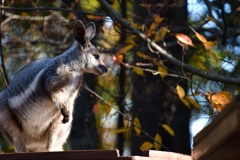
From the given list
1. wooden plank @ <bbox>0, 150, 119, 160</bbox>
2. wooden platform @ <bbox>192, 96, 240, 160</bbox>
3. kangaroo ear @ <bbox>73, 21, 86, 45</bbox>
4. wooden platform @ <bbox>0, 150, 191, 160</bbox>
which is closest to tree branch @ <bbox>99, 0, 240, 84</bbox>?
kangaroo ear @ <bbox>73, 21, 86, 45</bbox>

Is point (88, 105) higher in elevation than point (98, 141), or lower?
higher

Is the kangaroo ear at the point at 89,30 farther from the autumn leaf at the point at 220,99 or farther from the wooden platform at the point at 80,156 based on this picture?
the wooden platform at the point at 80,156

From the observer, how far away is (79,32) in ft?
16.4

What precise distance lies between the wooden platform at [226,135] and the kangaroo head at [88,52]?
3622mm

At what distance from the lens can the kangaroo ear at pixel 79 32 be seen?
4.87 meters

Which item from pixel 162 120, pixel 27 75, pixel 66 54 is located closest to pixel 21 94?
pixel 27 75

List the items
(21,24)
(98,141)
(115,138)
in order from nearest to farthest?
(21,24)
(98,141)
(115,138)

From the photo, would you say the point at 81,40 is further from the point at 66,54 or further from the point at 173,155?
the point at 173,155

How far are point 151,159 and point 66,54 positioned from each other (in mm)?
2669

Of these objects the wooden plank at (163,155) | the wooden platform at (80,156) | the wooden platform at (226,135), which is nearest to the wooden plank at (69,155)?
the wooden platform at (80,156)

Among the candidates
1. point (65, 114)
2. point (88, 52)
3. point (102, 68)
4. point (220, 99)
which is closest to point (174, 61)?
point (220, 99)

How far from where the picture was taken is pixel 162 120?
7.30 metres

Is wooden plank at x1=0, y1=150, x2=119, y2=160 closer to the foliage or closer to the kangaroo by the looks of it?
the kangaroo

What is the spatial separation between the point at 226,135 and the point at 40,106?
3.71 metres
